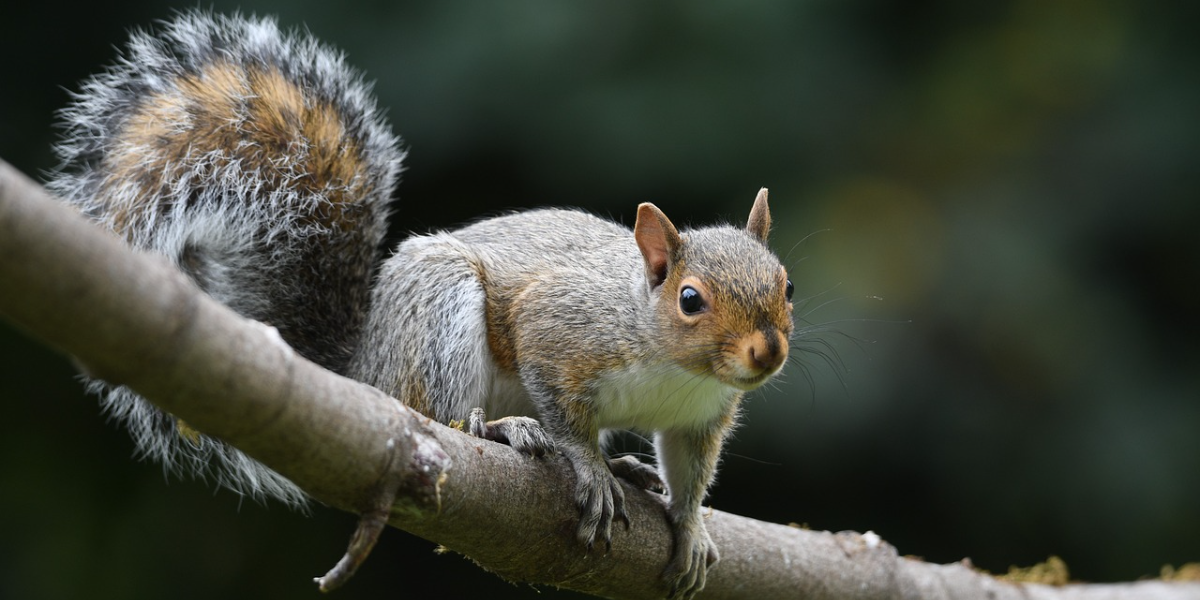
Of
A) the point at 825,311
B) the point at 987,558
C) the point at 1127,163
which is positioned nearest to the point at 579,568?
the point at 825,311

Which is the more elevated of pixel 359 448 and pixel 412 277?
pixel 412 277

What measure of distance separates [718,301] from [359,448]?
0.63m

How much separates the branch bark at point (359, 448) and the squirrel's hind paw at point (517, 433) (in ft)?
0.09

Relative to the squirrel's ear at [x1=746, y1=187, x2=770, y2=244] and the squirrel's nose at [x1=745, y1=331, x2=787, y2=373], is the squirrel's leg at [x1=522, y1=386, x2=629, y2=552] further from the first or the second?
the squirrel's ear at [x1=746, y1=187, x2=770, y2=244]

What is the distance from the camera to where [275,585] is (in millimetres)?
2936

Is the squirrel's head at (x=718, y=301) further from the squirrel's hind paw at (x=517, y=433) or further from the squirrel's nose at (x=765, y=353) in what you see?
the squirrel's hind paw at (x=517, y=433)

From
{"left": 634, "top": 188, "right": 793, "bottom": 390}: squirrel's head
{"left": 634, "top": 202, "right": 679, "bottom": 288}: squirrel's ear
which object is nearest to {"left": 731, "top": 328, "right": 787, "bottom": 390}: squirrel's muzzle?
{"left": 634, "top": 188, "right": 793, "bottom": 390}: squirrel's head

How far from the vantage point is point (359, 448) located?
44.7 inches

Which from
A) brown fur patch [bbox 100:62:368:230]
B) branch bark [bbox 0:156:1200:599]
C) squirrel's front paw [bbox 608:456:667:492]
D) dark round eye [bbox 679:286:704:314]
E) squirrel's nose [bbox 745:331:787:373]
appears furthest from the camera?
squirrel's front paw [bbox 608:456:667:492]

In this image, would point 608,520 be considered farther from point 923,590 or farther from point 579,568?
point 923,590

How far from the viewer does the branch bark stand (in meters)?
0.82

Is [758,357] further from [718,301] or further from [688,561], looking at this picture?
[688,561]

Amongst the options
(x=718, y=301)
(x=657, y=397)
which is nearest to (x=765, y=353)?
(x=718, y=301)

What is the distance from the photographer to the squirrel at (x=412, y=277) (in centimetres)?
162
